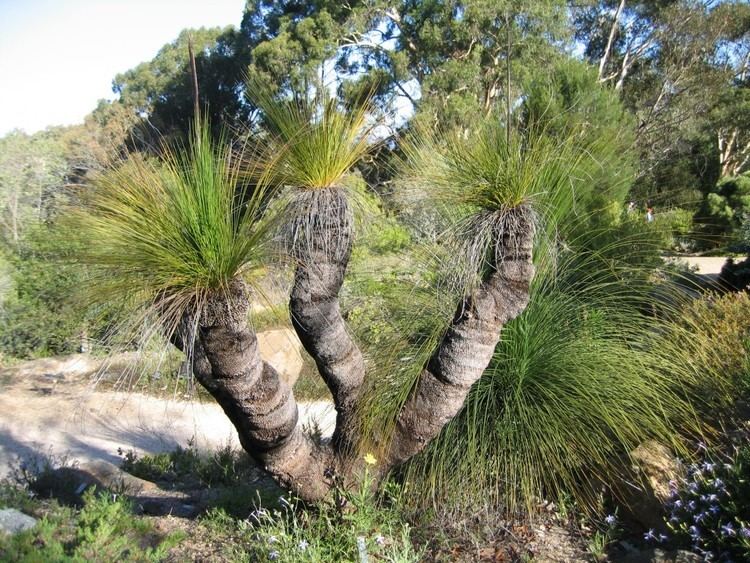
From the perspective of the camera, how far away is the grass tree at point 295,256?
245 centimetres

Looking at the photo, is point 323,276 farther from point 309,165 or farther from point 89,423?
point 89,423

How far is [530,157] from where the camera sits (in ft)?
9.52

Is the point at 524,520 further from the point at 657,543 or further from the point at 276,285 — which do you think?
the point at 276,285

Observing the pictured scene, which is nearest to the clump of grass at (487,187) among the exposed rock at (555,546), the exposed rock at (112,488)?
the exposed rock at (555,546)

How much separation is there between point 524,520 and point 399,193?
1.78 meters

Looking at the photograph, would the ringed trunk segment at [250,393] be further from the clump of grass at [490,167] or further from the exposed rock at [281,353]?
the exposed rock at [281,353]

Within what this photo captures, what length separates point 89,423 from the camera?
8.38 meters

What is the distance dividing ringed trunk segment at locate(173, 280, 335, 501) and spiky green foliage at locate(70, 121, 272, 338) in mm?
127

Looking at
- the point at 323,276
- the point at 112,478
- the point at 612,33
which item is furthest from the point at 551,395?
the point at 612,33

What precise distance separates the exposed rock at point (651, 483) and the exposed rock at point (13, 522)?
288 centimetres

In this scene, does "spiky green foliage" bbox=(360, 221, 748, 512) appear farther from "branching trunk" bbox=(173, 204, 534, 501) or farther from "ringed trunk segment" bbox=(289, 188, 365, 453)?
"ringed trunk segment" bbox=(289, 188, 365, 453)

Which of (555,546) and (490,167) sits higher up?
(490,167)

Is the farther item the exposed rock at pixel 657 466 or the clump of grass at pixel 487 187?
the exposed rock at pixel 657 466

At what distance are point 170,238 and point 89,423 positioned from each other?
6908 mm
